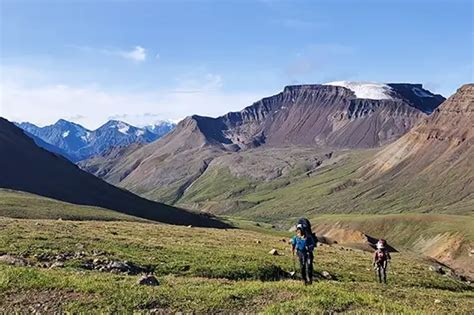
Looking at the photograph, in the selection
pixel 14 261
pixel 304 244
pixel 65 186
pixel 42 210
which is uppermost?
pixel 304 244

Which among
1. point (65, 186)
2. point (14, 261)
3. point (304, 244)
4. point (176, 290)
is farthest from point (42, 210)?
point (65, 186)

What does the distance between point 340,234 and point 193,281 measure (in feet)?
456

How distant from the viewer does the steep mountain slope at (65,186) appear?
551ft

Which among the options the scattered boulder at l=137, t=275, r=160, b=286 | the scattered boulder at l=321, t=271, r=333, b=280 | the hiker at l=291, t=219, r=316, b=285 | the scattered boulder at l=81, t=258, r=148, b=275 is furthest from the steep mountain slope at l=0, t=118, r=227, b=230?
the scattered boulder at l=137, t=275, r=160, b=286

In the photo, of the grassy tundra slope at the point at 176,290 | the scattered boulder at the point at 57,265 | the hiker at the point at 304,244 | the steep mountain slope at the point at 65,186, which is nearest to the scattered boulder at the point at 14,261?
the grassy tundra slope at the point at 176,290

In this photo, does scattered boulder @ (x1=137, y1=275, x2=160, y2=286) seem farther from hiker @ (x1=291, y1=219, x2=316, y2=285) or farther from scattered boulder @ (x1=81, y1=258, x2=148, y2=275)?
hiker @ (x1=291, y1=219, x2=316, y2=285)

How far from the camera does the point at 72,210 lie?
107062 millimetres

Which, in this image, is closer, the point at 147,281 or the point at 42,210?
the point at 147,281

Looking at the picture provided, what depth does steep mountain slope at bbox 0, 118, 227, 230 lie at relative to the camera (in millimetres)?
168000

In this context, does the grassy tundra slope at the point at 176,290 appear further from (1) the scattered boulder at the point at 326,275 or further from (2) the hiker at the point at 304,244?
(1) the scattered boulder at the point at 326,275

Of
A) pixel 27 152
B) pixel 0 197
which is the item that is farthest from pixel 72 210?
pixel 27 152

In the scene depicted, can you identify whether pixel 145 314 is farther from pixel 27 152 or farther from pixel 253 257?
pixel 27 152

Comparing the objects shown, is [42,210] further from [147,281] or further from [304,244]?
[304,244]

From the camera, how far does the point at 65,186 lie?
17725 centimetres
